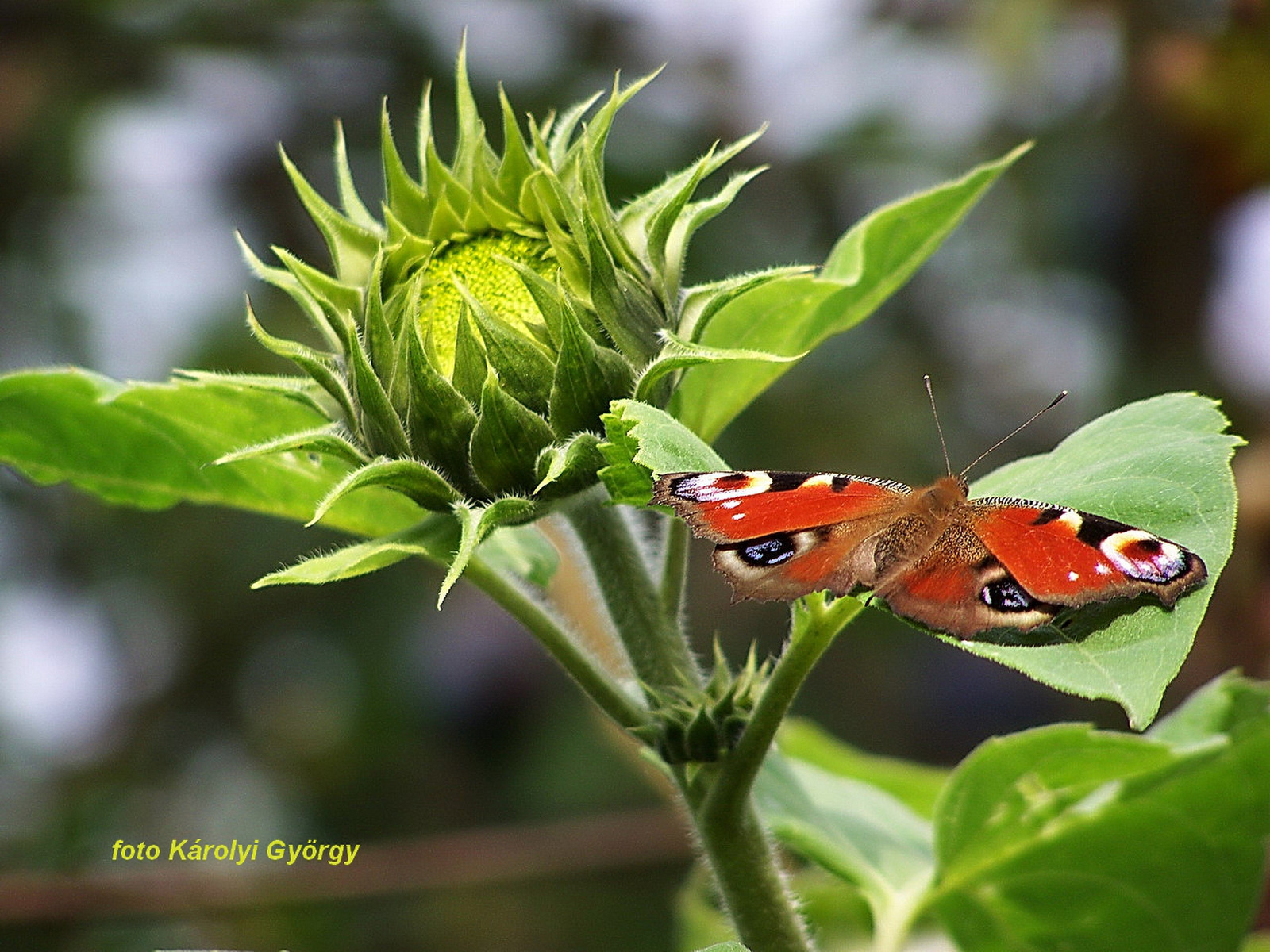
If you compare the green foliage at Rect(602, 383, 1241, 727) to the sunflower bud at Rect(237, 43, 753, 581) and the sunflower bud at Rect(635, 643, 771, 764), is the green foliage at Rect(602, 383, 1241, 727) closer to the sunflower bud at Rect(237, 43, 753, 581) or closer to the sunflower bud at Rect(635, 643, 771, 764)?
the sunflower bud at Rect(237, 43, 753, 581)

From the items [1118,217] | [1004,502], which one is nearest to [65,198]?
[1118,217]

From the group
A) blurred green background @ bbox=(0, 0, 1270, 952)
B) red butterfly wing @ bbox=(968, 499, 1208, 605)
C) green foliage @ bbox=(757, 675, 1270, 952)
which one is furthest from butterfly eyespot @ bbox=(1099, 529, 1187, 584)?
blurred green background @ bbox=(0, 0, 1270, 952)

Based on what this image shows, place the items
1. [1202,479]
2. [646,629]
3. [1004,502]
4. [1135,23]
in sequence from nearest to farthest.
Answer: [1202,479], [1004,502], [646,629], [1135,23]

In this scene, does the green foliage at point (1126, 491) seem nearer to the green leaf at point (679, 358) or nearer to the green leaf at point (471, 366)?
the green leaf at point (679, 358)

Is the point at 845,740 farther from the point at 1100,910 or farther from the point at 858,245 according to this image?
the point at 858,245

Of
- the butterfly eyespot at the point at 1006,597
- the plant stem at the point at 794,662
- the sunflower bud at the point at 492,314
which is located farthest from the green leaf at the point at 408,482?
the butterfly eyespot at the point at 1006,597
